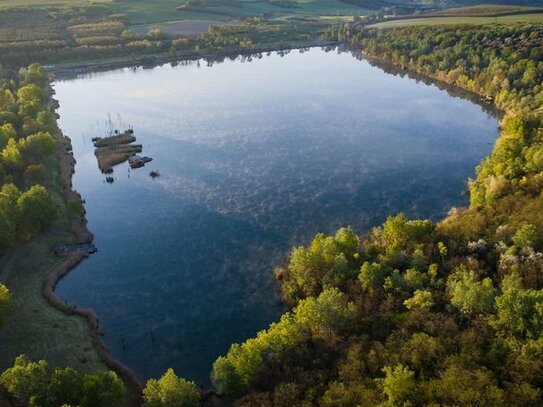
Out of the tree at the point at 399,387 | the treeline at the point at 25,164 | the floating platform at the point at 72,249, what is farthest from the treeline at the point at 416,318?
the treeline at the point at 25,164

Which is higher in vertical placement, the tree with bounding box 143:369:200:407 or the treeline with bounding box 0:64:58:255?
the treeline with bounding box 0:64:58:255

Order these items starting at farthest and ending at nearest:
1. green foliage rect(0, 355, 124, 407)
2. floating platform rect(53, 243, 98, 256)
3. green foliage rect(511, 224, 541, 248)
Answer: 1. floating platform rect(53, 243, 98, 256)
2. green foliage rect(511, 224, 541, 248)
3. green foliage rect(0, 355, 124, 407)

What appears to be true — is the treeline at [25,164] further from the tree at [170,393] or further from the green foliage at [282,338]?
the green foliage at [282,338]

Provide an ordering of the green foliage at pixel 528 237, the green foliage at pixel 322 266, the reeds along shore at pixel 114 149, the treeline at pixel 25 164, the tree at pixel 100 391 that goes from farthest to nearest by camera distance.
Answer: the reeds along shore at pixel 114 149, the treeline at pixel 25 164, the green foliage at pixel 322 266, the green foliage at pixel 528 237, the tree at pixel 100 391

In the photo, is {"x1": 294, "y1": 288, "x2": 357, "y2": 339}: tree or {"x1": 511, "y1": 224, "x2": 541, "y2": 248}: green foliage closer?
{"x1": 294, "y1": 288, "x2": 357, "y2": 339}: tree

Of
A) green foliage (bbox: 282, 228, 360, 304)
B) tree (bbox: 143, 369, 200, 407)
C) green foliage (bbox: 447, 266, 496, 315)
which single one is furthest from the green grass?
green foliage (bbox: 447, 266, 496, 315)

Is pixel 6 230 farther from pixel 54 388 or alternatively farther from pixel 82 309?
pixel 54 388

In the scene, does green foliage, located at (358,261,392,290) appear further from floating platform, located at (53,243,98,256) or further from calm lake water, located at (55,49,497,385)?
floating platform, located at (53,243,98,256)
